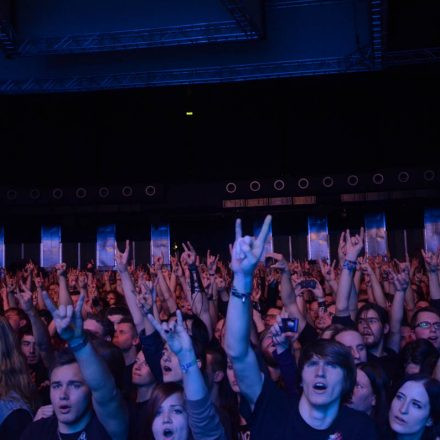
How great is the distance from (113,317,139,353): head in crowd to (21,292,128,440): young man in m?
1.30

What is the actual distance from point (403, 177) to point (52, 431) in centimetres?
1017

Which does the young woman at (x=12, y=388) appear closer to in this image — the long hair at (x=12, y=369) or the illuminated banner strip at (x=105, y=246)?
the long hair at (x=12, y=369)

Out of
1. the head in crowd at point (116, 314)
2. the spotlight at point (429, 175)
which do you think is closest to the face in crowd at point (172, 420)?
the head in crowd at point (116, 314)

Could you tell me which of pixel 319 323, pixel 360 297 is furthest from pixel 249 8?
pixel 319 323

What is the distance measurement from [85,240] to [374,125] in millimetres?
6935

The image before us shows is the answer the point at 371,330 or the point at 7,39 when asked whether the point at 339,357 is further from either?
the point at 7,39

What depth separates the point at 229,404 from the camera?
3.40 m

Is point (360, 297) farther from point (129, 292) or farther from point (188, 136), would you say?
point (188, 136)

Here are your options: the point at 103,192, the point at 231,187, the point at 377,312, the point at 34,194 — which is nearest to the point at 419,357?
the point at 377,312

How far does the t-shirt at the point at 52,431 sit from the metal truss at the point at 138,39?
538 centimetres

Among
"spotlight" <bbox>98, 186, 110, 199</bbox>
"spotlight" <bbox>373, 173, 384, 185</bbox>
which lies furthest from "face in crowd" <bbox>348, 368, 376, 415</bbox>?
"spotlight" <bbox>98, 186, 110, 199</bbox>

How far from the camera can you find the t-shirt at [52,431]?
2568mm

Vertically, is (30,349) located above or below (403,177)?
below

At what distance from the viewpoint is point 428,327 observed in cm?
417
